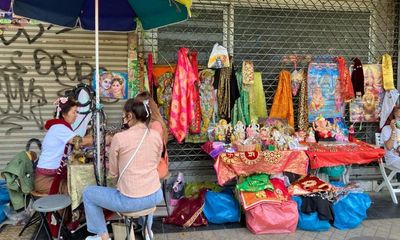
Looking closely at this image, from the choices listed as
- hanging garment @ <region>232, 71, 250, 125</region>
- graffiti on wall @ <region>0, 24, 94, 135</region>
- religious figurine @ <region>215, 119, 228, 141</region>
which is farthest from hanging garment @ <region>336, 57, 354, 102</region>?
graffiti on wall @ <region>0, 24, 94, 135</region>

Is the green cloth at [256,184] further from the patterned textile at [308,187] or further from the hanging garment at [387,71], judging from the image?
the hanging garment at [387,71]

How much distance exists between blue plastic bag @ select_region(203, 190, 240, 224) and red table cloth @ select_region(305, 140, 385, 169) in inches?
43.7

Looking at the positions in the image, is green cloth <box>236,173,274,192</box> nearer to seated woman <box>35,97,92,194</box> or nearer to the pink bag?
the pink bag

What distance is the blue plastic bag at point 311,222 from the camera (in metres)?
4.75

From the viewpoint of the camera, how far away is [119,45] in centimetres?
571

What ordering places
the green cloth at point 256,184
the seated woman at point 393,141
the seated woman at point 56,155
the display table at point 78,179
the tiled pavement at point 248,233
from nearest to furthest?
the display table at point 78,179
the seated woman at point 56,155
the tiled pavement at point 248,233
the green cloth at point 256,184
the seated woman at point 393,141

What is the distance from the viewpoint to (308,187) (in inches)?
198

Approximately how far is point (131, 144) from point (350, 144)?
3.35 metres

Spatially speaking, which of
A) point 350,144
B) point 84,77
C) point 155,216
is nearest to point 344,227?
point 350,144

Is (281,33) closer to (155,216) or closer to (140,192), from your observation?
(155,216)

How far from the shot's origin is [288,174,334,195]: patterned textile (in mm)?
4965

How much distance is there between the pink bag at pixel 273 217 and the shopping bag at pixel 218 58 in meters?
2.04

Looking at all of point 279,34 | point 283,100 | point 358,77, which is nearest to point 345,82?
point 358,77

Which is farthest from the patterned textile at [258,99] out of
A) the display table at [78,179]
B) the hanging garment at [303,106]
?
the display table at [78,179]
